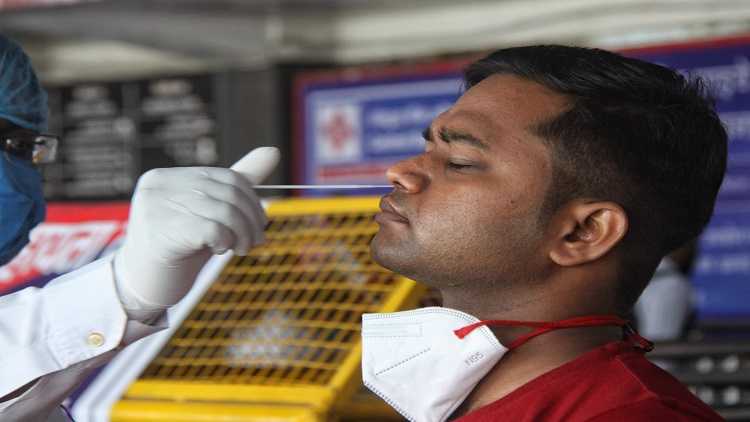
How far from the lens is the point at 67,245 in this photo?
242 cm

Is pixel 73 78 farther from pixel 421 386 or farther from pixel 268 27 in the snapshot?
pixel 421 386

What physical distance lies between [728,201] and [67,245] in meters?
3.27

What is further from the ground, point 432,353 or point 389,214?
point 389,214

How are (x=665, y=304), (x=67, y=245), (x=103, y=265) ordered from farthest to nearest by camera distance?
(x=665, y=304), (x=67, y=245), (x=103, y=265)

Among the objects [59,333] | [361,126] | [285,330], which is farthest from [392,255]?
[361,126]

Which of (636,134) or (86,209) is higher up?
(636,134)

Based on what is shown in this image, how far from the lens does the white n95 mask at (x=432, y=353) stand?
1444mm

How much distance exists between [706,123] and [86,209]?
1.40m

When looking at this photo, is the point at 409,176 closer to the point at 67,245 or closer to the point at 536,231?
the point at 536,231

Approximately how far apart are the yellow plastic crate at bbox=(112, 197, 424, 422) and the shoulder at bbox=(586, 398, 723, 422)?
25.1 inches

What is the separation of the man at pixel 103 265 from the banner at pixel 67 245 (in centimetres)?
47

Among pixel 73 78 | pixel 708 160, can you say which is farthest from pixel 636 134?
pixel 73 78

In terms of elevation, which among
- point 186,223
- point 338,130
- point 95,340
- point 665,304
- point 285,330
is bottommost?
point 665,304

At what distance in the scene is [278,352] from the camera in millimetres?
2076
